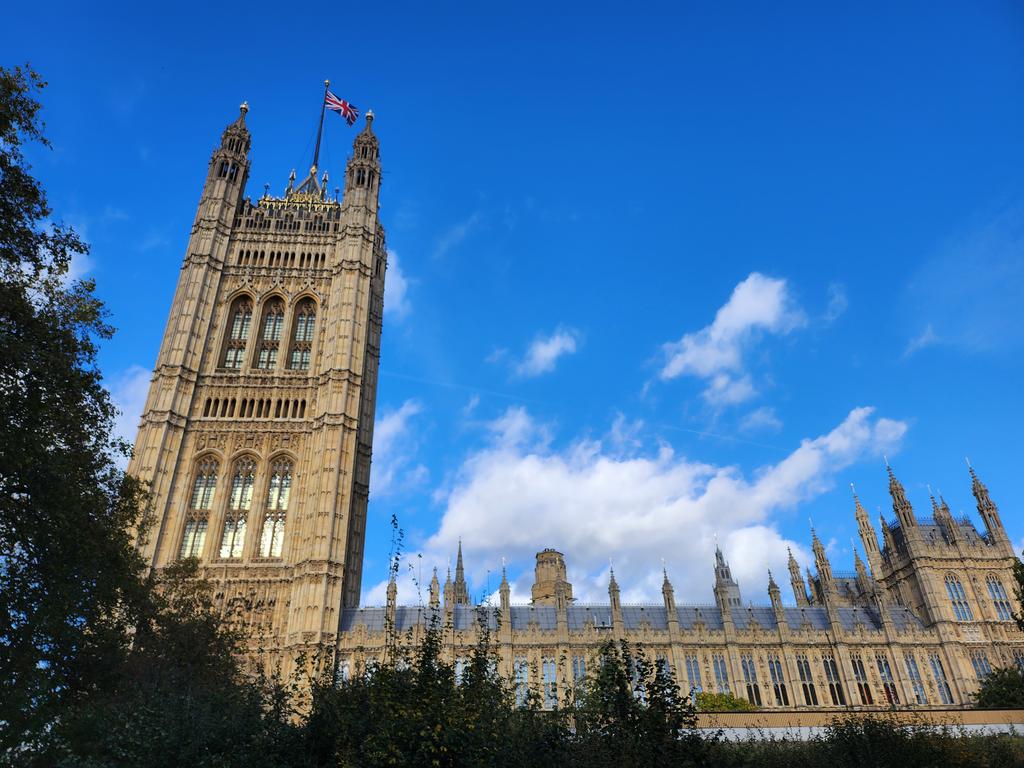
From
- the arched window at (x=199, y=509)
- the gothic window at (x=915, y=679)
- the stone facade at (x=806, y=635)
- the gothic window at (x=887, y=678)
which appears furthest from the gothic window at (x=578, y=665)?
the arched window at (x=199, y=509)

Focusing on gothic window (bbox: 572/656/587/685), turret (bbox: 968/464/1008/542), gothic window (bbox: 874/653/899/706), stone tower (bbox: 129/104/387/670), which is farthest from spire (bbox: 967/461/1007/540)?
stone tower (bbox: 129/104/387/670)

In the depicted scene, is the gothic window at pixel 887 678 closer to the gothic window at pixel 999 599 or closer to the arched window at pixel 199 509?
the gothic window at pixel 999 599

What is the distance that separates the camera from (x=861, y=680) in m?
47.0

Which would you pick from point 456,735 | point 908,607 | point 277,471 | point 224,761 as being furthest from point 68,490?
point 908,607

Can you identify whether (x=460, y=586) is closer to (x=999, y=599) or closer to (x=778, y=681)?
(x=778, y=681)

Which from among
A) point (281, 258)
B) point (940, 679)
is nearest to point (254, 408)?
point (281, 258)

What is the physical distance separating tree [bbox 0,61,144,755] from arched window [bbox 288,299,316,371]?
3724 centimetres

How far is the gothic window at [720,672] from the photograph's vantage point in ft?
151

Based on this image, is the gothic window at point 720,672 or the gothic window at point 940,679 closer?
the gothic window at point 720,672

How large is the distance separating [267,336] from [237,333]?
2573mm

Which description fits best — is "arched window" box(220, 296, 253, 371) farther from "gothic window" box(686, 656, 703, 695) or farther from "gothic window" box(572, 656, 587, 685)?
"gothic window" box(686, 656, 703, 695)

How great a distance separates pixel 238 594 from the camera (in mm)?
45062

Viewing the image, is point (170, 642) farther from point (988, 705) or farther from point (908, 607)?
point (908, 607)

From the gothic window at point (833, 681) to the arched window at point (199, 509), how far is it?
1800 inches
